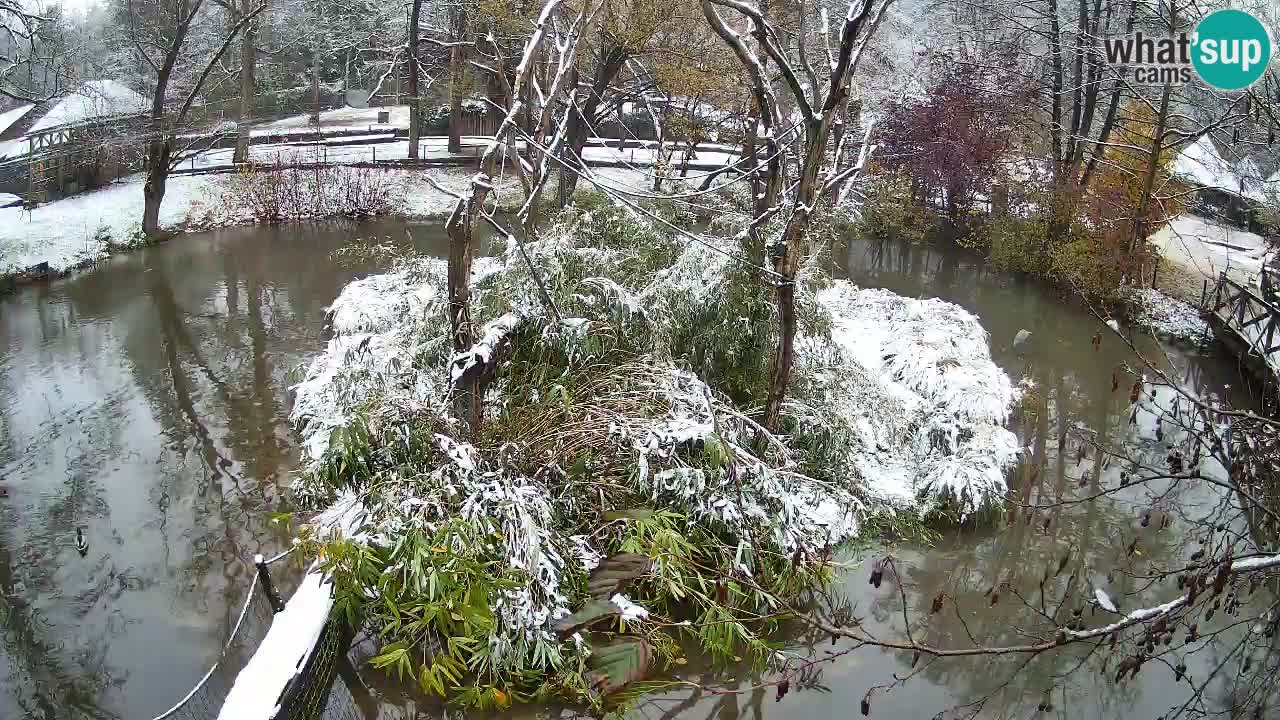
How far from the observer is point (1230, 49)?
13797 millimetres

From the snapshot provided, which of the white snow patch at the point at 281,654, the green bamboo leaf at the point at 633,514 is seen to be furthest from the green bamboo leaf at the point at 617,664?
the white snow patch at the point at 281,654

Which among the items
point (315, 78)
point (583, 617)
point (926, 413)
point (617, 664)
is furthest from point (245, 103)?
point (617, 664)

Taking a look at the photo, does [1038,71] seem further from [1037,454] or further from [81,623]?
[81,623]

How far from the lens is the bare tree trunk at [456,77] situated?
2175 centimetres

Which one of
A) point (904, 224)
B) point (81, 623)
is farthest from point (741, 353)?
point (904, 224)

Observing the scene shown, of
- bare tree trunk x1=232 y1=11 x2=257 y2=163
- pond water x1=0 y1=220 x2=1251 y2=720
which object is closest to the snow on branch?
pond water x1=0 y1=220 x2=1251 y2=720

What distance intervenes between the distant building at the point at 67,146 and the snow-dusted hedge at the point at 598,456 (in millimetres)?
12074

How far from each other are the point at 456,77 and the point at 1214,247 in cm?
1597

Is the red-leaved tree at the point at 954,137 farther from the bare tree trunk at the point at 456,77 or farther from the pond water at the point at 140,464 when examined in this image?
the pond water at the point at 140,464

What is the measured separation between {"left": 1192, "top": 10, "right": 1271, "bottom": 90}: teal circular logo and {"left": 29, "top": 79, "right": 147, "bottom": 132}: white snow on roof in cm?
1967

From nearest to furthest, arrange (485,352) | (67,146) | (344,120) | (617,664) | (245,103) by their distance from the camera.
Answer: (617,664) < (485,352) < (67,146) < (245,103) < (344,120)

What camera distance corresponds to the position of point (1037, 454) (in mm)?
10398

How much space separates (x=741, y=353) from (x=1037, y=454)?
13.1 ft

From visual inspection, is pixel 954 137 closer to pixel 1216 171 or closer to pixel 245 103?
pixel 1216 171
